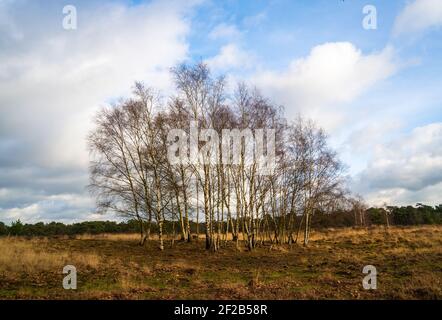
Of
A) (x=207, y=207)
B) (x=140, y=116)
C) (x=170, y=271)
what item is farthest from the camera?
(x=140, y=116)

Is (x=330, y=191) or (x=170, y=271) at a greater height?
(x=330, y=191)

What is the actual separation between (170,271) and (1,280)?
5.99 m

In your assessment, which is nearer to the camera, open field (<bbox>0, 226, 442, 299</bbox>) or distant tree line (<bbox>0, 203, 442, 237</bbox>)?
open field (<bbox>0, 226, 442, 299</bbox>)

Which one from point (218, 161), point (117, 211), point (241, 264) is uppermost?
point (218, 161)

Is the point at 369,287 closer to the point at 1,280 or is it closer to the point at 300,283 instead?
the point at 300,283

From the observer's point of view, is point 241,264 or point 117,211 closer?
point 241,264

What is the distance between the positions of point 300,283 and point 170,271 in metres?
5.59

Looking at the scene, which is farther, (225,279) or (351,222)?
(351,222)

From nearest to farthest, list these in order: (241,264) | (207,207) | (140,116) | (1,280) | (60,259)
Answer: (1,280) → (60,259) → (241,264) → (207,207) → (140,116)

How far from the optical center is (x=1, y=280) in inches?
477

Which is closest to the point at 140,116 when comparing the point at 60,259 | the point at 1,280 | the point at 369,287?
the point at 60,259

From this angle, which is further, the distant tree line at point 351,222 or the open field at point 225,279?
the distant tree line at point 351,222

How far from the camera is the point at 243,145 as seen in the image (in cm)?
2589
